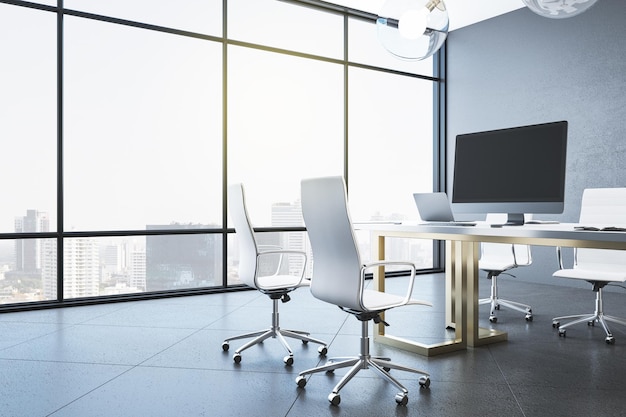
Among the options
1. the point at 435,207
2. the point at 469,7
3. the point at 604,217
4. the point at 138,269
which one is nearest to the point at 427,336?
the point at 435,207

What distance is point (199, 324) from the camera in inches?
175

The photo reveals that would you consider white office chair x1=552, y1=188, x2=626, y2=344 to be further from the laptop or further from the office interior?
the laptop

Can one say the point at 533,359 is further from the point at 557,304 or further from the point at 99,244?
the point at 99,244

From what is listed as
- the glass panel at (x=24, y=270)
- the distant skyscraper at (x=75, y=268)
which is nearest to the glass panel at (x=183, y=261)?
the distant skyscraper at (x=75, y=268)

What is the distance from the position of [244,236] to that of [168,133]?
2918 mm

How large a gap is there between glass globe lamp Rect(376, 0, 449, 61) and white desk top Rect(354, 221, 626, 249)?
105cm

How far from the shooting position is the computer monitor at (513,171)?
314 centimetres

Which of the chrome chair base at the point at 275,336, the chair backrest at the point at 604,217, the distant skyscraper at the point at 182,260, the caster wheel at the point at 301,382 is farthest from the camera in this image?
the distant skyscraper at the point at 182,260

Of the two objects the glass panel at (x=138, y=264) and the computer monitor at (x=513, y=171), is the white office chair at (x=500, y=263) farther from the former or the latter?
the glass panel at (x=138, y=264)

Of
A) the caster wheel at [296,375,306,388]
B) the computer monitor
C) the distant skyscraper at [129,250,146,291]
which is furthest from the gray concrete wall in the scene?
the caster wheel at [296,375,306,388]

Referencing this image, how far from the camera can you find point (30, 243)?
5.14 m

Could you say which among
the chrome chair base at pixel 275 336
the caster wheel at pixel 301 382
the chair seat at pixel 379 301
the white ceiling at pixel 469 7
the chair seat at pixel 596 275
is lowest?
the caster wheel at pixel 301 382

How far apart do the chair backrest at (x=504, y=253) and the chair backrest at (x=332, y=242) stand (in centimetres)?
265

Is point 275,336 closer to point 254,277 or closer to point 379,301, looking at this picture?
point 254,277
